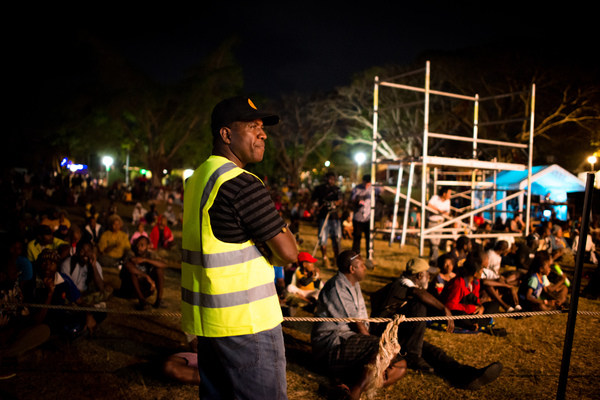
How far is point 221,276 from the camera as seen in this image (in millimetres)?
1721

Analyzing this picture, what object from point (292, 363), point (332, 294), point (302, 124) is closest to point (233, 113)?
point (332, 294)

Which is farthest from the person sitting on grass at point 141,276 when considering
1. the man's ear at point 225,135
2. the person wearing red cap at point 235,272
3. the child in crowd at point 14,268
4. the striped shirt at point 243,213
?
the striped shirt at point 243,213

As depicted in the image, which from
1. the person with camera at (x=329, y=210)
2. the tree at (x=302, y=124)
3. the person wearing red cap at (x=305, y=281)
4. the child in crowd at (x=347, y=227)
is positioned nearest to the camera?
the person wearing red cap at (x=305, y=281)

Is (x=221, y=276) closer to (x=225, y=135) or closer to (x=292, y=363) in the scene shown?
(x=225, y=135)

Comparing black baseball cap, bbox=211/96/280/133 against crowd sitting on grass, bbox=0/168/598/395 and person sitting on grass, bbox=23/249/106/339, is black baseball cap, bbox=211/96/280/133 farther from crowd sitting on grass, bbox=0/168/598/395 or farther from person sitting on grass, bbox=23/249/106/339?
person sitting on grass, bbox=23/249/106/339

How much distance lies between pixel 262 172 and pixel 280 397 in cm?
3575

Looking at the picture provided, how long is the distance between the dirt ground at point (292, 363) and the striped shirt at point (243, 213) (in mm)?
1963

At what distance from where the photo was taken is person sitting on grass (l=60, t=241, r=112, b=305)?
18.7ft

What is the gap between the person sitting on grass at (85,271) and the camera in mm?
5691

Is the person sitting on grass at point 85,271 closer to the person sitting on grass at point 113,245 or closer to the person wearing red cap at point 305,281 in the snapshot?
the person sitting on grass at point 113,245

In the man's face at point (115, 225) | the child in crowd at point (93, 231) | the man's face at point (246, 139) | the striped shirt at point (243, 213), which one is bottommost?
the child in crowd at point (93, 231)

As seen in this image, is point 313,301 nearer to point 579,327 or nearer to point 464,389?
point 464,389

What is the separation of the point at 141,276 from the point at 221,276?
4803 mm

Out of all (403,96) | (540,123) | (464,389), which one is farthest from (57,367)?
(403,96)
